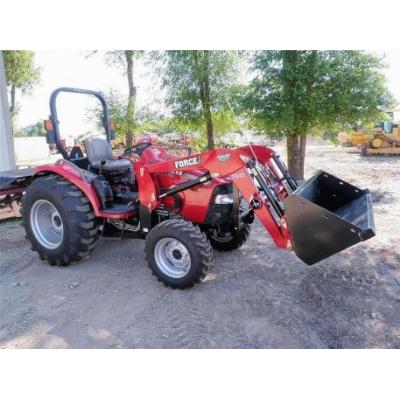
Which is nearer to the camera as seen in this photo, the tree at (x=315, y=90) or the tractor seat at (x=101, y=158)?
the tractor seat at (x=101, y=158)

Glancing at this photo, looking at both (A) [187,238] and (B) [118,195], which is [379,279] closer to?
(A) [187,238]

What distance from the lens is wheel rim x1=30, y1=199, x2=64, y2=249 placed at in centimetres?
469

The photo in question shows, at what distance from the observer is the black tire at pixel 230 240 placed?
15.7 feet

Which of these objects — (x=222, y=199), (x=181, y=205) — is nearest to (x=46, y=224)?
(x=181, y=205)

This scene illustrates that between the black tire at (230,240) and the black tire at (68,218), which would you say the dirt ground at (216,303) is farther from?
the black tire at (68,218)

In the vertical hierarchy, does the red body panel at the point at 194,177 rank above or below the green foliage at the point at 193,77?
below

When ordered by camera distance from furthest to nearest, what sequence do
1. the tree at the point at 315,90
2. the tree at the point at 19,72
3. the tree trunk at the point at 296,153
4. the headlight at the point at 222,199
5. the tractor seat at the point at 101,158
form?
the tree at the point at 19,72 → the tree trunk at the point at 296,153 → the tree at the point at 315,90 → the tractor seat at the point at 101,158 → the headlight at the point at 222,199

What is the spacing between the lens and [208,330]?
10.1ft

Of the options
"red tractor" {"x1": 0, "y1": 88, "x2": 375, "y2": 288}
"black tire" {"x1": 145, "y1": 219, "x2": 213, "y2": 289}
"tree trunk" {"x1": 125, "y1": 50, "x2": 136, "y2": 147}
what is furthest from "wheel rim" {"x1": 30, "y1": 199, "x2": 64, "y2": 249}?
"tree trunk" {"x1": 125, "y1": 50, "x2": 136, "y2": 147}

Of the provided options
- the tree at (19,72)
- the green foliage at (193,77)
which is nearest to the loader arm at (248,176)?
the green foliage at (193,77)

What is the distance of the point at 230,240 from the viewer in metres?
4.82

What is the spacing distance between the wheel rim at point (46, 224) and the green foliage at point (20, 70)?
30.3 feet

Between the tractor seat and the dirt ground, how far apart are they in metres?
1.18

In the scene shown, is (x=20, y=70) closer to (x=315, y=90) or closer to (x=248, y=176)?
(x=315, y=90)
